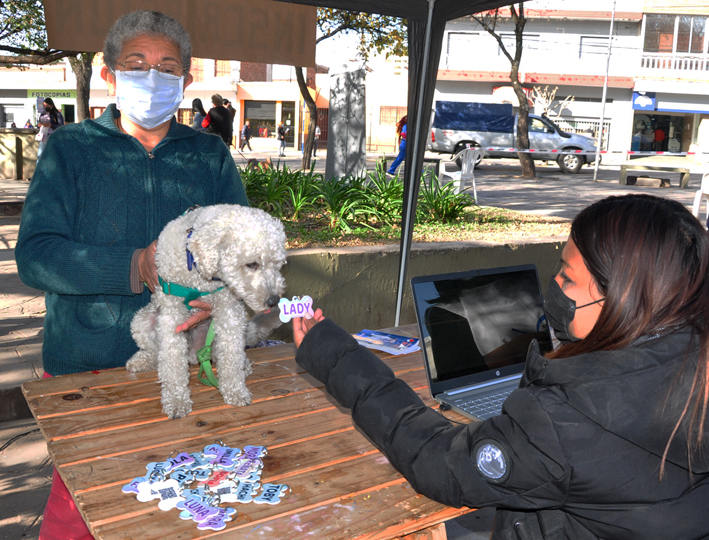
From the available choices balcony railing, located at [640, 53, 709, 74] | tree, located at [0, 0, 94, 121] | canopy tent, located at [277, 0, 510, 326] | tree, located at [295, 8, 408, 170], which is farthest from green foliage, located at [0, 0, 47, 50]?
balcony railing, located at [640, 53, 709, 74]

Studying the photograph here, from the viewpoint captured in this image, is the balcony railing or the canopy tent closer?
the canopy tent

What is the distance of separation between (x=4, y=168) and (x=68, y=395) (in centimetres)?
1960

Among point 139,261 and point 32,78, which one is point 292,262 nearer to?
point 139,261

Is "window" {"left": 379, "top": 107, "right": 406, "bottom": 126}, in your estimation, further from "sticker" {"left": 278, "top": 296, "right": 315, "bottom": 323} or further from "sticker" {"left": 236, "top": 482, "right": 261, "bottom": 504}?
"sticker" {"left": 236, "top": 482, "right": 261, "bottom": 504}

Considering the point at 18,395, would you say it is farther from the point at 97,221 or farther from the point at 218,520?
the point at 218,520

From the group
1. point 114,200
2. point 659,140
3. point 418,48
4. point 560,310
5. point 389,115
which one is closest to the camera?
point 560,310

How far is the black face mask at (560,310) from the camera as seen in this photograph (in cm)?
157

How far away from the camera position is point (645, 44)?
3647 centimetres

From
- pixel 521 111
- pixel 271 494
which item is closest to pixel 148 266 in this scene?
pixel 271 494

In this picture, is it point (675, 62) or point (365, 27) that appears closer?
point (365, 27)

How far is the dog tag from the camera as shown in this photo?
1.62 m

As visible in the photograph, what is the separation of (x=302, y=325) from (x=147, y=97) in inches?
53.4

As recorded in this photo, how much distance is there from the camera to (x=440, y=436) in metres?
1.49

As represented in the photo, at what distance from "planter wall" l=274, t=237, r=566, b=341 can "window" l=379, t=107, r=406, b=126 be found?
111ft
